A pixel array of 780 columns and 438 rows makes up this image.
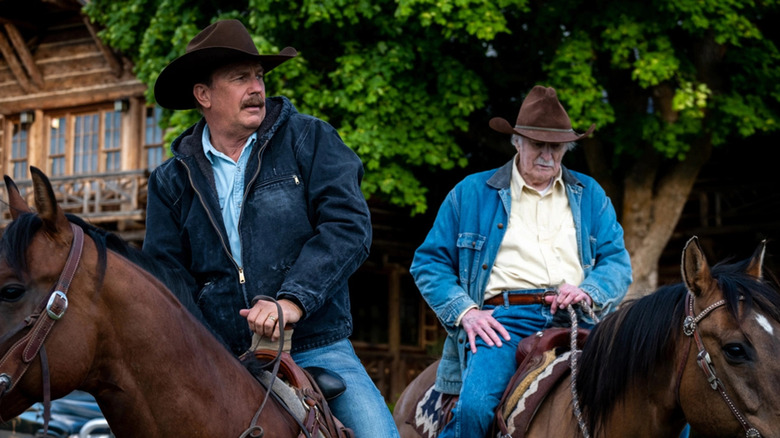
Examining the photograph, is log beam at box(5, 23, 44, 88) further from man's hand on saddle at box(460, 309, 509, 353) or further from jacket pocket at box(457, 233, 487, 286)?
man's hand on saddle at box(460, 309, 509, 353)

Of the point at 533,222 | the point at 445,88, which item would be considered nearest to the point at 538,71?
the point at 445,88

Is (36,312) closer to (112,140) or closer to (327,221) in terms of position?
(327,221)

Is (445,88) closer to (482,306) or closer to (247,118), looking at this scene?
(482,306)

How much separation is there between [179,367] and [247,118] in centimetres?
103

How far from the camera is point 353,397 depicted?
3277 millimetres

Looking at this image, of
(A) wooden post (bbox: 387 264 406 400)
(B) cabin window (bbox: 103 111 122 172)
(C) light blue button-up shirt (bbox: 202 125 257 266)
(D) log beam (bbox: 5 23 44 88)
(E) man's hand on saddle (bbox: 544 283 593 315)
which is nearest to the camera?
(C) light blue button-up shirt (bbox: 202 125 257 266)

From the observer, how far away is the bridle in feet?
7.78

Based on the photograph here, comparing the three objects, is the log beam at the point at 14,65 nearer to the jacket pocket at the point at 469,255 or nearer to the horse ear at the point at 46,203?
the jacket pocket at the point at 469,255

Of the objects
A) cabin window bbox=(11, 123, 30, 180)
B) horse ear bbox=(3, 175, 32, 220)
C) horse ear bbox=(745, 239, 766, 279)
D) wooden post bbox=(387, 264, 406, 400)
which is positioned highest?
horse ear bbox=(3, 175, 32, 220)

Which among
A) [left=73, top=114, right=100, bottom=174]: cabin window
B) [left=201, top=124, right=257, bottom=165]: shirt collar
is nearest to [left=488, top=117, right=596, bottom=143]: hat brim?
[left=201, top=124, right=257, bottom=165]: shirt collar

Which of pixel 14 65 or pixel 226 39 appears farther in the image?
pixel 14 65

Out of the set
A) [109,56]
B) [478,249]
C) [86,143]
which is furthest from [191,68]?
[86,143]

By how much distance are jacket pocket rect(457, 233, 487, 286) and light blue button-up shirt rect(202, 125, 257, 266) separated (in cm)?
165

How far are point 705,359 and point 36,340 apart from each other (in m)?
2.23
